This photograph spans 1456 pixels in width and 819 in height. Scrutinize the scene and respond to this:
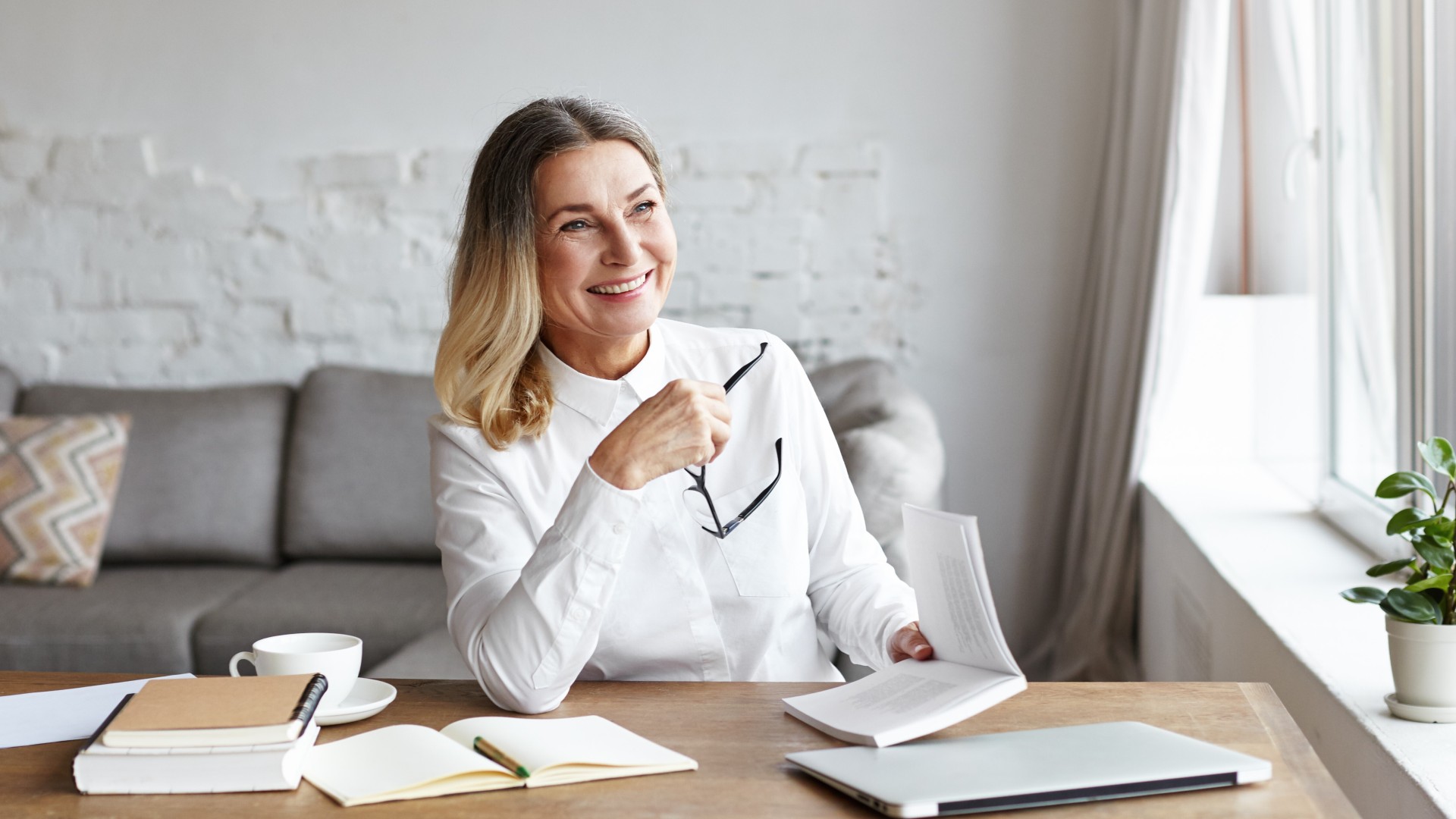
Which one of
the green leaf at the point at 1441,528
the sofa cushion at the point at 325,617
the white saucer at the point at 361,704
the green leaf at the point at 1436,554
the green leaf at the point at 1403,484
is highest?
the green leaf at the point at 1403,484

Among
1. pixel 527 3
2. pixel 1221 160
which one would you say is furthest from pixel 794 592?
pixel 527 3

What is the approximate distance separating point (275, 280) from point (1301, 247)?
260 centimetres

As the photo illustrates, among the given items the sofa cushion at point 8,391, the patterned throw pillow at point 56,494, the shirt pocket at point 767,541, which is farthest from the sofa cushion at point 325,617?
the shirt pocket at point 767,541

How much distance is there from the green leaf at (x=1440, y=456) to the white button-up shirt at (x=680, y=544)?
56 cm

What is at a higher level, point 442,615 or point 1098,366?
point 1098,366

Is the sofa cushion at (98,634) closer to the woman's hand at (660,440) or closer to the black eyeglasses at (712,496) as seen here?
the black eyeglasses at (712,496)

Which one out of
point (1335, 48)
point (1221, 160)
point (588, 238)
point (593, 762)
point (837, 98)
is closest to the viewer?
point (593, 762)

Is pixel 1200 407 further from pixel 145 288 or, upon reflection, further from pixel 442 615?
pixel 145 288

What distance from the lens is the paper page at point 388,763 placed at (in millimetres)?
978

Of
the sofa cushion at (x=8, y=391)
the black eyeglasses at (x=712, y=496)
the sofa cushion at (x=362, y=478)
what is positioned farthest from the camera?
the sofa cushion at (x=8, y=391)

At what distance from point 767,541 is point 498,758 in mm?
583

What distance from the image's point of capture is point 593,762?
1009 mm

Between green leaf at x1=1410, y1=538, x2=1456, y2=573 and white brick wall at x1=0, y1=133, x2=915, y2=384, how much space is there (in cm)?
216

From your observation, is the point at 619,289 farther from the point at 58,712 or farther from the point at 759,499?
the point at 58,712
